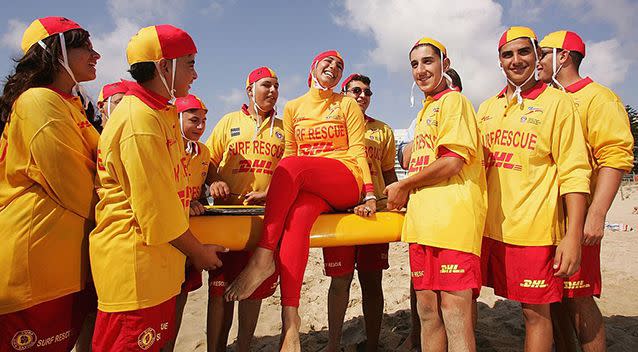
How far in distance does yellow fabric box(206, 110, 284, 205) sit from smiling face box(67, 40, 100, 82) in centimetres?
173

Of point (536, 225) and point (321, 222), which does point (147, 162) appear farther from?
point (536, 225)

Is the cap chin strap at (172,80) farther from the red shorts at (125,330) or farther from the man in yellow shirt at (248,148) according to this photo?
the man in yellow shirt at (248,148)

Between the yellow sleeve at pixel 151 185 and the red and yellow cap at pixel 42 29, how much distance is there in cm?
94

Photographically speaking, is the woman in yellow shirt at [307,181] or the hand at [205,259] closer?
the hand at [205,259]

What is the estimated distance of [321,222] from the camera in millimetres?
2943

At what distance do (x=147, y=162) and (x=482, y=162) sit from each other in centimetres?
206

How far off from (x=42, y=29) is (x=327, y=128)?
2.04 m

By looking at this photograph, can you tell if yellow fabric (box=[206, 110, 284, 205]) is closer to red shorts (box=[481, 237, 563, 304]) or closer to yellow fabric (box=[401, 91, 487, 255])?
yellow fabric (box=[401, 91, 487, 255])

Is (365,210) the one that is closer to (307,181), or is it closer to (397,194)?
(397,194)

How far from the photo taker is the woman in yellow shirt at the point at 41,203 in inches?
81.0

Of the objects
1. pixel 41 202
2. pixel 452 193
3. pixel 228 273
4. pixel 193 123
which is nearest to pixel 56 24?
pixel 41 202

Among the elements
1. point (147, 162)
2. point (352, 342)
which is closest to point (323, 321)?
point (352, 342)

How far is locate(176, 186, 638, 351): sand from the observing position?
13.9 feet

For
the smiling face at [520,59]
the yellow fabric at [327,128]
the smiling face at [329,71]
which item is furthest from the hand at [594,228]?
the smiling face at [329,71]
